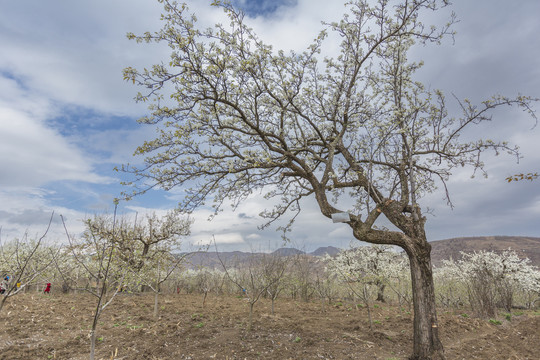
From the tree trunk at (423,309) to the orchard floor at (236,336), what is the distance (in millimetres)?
901

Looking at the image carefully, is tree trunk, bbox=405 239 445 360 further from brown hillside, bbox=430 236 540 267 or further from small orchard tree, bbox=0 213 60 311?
brown hillside, bbox=430 236 540 267

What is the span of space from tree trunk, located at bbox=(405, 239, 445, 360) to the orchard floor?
901 millimetres

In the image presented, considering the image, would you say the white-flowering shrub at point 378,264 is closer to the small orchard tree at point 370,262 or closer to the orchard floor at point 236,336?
the small orchard tree at point 370,262

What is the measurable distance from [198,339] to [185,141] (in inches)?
228

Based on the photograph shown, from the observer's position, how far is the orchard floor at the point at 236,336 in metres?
7.16

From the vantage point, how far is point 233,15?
598 cm

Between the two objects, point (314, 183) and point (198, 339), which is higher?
point (314, 183)

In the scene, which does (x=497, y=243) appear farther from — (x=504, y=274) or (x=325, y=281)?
(x=325, y=281)

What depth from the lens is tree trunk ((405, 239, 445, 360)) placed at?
645cm

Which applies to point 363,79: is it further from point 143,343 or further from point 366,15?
point 143,343

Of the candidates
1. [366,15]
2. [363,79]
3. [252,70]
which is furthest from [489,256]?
[252,70]

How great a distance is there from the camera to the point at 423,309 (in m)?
6.65

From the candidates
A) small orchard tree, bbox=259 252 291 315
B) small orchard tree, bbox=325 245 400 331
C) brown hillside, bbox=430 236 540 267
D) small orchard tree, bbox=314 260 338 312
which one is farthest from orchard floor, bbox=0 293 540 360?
brown hillside, bbox=430 236 540 267

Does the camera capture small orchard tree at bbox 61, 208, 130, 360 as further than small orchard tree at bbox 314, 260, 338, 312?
No
